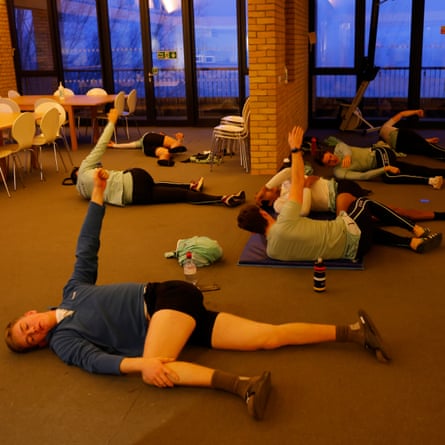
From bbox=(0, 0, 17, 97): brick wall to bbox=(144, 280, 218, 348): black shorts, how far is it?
9.32 meters

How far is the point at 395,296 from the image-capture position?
354 centimetres

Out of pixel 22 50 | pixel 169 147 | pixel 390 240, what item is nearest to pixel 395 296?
pixel 390 240

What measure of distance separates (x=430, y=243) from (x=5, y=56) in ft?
31.1

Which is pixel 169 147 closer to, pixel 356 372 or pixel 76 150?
pixel 76 150

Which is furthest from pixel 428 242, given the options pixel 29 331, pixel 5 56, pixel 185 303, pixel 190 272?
pixel 5 56

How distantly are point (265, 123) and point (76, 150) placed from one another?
11.2 feet

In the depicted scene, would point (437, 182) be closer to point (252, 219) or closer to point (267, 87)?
point (267, 87)

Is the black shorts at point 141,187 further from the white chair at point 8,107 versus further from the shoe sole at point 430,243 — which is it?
the white chair at point 8,107

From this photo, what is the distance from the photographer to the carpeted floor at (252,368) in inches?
94.3

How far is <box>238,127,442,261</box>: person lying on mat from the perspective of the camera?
3691 millimetres

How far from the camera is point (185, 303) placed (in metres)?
2.75

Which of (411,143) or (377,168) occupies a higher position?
(411,143)

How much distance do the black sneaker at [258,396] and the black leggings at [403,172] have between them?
406 cm

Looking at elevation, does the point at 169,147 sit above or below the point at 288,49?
below
